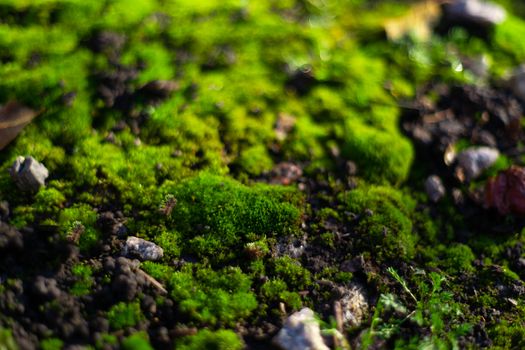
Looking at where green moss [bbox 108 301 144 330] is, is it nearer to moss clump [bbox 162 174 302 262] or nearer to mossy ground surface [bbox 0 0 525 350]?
mossy ground surface [bbox 0 0 525 350]

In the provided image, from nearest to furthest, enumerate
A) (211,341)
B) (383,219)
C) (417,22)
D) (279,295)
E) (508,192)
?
(211,341), (279,295), (383,219), (508,192), (417,22)

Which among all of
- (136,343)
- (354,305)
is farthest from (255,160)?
Answer: (136,343)

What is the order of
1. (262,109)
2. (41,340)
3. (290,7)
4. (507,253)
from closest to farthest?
(41,340) → (507,253) → (262,109) → (290,7)

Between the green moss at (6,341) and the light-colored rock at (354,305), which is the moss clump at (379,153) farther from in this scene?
the green moss at (6,341)

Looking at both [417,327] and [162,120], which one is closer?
[417,327]

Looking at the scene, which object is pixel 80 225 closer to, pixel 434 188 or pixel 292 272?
pixel 292 272

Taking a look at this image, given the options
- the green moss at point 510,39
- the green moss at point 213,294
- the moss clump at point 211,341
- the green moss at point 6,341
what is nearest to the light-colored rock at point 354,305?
the green moss at point 213,294

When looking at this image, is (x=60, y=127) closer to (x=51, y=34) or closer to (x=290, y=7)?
(x=51, y=34)

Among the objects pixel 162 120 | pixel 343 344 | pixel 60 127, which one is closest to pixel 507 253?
pixel 343 344
